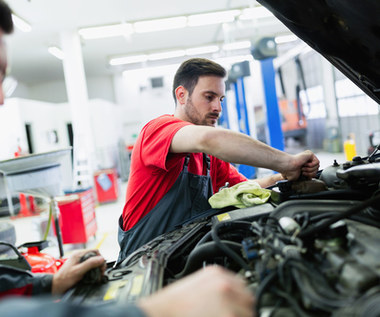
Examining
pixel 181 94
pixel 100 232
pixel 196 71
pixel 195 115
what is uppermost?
pixel 196 71

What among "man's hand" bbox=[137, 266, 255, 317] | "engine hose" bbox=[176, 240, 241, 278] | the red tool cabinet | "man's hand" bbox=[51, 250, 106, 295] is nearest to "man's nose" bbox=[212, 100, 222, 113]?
"engine hose" bbox=[176, 240, 241, 278]

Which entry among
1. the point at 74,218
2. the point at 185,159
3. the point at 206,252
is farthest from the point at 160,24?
the point at 206,252

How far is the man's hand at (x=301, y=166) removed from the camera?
4.03ft

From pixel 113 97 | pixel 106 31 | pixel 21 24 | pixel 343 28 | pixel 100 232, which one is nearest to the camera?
pixel 343 28

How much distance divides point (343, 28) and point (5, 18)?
111cm

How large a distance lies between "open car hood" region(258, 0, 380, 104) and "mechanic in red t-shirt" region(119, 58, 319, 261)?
40cm

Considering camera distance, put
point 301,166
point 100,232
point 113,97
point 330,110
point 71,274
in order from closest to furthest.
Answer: point 71,274
point 301,166
point 100,232
point 330,110
point 113,97

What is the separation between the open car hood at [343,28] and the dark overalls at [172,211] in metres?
0.78

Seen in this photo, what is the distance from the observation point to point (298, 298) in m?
0.62

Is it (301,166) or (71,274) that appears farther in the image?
(301,166)

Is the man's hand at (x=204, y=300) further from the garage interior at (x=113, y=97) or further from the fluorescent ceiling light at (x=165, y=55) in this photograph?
the fluorescent ceiling light at (x=165, y=55)

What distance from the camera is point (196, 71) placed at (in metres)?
1.70

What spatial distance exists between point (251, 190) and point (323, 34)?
655mm

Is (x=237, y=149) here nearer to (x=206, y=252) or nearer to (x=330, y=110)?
(x=206, y=252)
